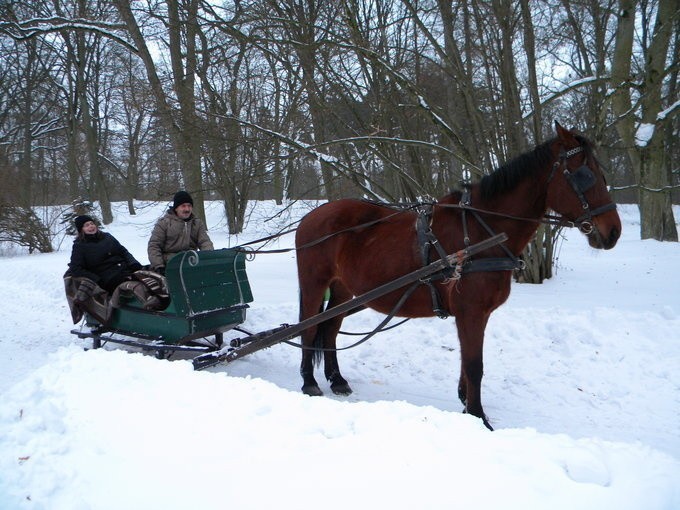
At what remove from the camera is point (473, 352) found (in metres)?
3.53

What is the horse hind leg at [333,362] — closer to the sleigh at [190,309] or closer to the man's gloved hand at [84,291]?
the sleigh at [190,309]

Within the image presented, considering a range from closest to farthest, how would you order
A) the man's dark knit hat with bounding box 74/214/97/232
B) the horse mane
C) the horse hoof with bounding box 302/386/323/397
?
the horse mane, the horse hoof with bounding box 302/386/323/397, the man's dark knit hat with bounding box 74/214/97/232

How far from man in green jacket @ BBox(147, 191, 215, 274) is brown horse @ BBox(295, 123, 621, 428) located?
1.90m

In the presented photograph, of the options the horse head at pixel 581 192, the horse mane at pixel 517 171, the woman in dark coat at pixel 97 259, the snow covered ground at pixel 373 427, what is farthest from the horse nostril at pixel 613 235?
the woman in dark coat at pixel 97 259

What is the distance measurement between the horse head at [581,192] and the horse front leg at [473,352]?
35.1 inches

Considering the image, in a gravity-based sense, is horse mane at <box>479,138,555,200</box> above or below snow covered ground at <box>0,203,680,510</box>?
above

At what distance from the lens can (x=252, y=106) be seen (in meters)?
10.5

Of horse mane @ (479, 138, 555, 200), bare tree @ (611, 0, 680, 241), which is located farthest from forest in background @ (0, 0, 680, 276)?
horse mane @ (479, 138, 555, 200)

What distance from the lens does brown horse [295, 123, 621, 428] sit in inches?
131

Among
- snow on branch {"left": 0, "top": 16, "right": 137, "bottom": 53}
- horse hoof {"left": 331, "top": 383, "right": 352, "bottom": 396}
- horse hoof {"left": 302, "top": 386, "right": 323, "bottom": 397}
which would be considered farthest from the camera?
snow on branch {"left": 0, "top": 16, "right": 137, "bottom": 53}

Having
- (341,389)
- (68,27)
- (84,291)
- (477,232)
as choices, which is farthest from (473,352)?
(68,27)

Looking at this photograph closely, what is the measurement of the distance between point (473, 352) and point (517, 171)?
1320 millimetres

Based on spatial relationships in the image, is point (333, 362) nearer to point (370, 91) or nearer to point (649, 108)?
point (370, 91)

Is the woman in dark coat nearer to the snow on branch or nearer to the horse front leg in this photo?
the horse front leg
